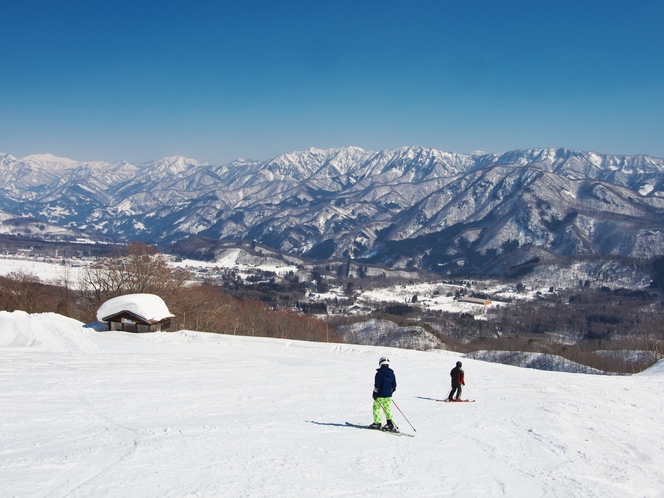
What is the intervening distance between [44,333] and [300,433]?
24981mm

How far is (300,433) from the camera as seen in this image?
11.3m

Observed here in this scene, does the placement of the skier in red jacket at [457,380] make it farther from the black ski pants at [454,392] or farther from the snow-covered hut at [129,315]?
the snow-covered hut at [129,315]

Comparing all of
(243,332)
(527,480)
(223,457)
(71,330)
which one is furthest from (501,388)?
(243,332)

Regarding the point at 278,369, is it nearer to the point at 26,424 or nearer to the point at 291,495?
the point at 26,424

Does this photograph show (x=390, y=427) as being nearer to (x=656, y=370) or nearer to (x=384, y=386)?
(x=384, y=386)

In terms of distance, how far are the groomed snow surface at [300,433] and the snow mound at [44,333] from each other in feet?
11.1

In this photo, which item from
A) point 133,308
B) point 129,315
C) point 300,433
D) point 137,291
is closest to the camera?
point 300,433

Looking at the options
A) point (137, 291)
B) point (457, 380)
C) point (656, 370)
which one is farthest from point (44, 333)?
point (656, 370)

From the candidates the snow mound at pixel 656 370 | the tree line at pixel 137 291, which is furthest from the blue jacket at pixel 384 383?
the tree line at pixel 137 291

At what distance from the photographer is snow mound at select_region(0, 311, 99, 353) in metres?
26.4

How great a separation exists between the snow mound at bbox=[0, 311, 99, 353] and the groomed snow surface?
11.1 ft

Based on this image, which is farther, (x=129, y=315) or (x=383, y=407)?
(x=129, y=315)

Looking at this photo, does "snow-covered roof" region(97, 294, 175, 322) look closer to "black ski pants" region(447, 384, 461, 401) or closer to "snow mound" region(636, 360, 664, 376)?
"black ski pants" region(447, 384, 461, 401)

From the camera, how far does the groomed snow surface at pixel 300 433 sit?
26.9ft
